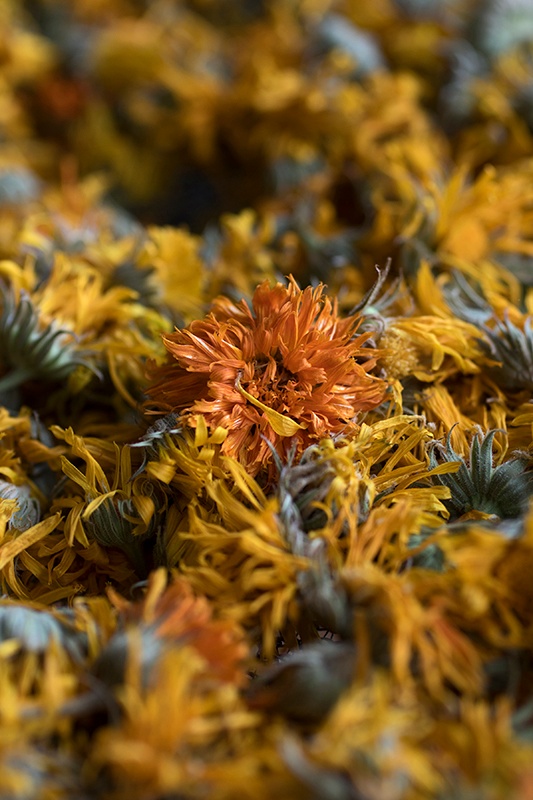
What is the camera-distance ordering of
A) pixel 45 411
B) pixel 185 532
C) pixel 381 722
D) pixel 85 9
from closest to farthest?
pixel 381 722 < pixel 185 532 < pixel 45 411 < pixel 85 9

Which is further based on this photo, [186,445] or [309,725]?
[186,445]

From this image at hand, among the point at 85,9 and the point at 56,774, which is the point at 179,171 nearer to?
the point at 85,9

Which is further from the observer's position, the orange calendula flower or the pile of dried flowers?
the orange calendula flower

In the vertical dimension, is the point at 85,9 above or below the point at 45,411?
above

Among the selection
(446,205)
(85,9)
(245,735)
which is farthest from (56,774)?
(85,9)

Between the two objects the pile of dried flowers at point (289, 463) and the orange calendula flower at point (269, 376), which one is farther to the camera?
the orange calendula flower at point (269, 376)
